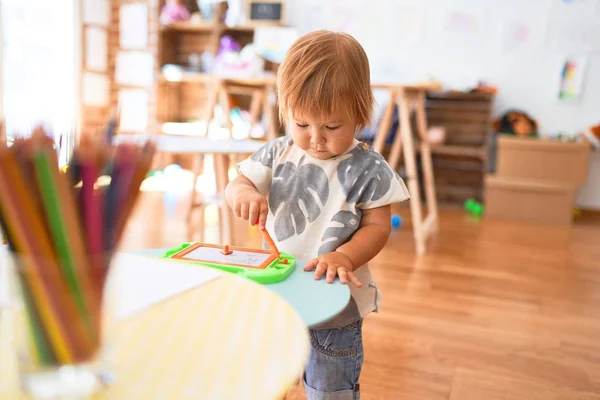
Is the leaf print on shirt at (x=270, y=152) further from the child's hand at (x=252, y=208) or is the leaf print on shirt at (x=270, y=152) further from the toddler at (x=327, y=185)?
the child's hand at (x=252, y=208)

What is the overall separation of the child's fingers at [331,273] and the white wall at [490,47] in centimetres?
313

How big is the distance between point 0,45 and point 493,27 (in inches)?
120

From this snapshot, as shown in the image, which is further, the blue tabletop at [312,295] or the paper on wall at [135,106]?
the paper on wall at [135,106]

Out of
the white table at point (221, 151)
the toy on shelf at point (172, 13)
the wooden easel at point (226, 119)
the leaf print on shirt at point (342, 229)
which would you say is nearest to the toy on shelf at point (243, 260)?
the leaf print on shirt at point (342, 229)

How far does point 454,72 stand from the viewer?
371cm

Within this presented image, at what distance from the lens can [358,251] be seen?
755mm

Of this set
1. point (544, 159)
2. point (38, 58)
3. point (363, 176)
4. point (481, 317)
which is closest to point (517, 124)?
point (544, 159)

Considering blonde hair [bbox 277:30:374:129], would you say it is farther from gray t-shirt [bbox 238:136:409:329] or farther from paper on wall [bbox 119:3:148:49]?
paper on wall [bbox 119:3:148:49]

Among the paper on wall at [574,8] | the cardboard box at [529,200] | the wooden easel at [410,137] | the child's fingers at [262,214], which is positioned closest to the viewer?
the child's fingers at [262,214]

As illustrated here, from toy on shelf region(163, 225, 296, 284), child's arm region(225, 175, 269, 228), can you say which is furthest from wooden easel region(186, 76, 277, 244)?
toy on shelf region(163, 225, 296, 284)

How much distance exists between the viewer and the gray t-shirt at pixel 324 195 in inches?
33.7

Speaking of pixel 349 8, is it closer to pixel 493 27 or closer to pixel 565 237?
pixel 493 27

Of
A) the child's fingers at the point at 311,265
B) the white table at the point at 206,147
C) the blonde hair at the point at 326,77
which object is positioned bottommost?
the white table at the point at 206,147

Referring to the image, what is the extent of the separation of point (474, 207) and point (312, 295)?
10.5 feet
